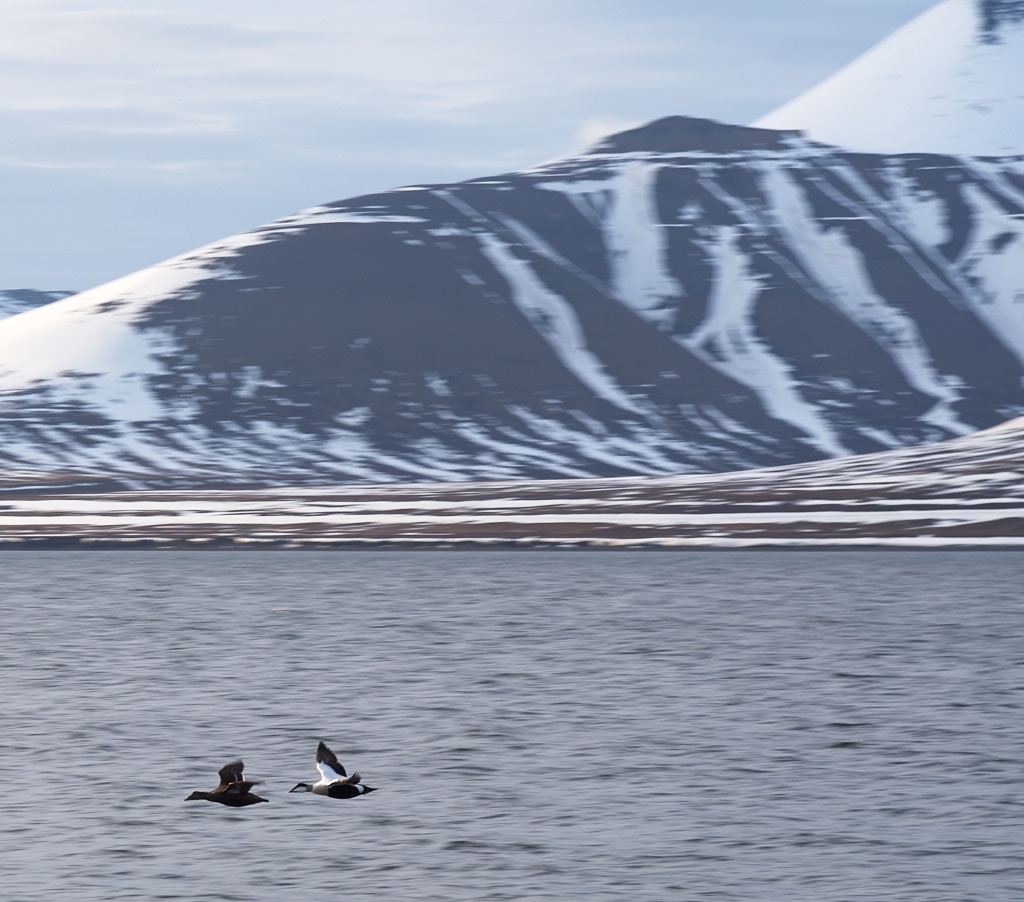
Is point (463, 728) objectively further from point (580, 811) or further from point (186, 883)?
point (186, 883)

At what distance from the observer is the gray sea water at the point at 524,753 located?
25.7 metres

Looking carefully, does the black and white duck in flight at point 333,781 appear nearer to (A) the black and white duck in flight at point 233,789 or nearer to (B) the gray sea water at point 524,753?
(A) the black and white duck in flight at point 233,789

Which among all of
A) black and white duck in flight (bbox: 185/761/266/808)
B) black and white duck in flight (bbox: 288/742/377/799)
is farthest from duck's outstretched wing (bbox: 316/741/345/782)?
black and white duck in flight (bbox: 185/761/266/808)

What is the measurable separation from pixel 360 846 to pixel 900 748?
13561 millimetres

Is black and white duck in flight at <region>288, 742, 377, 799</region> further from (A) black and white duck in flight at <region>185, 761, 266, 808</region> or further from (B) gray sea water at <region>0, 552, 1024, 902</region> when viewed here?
(B) gray sea water at <region>0, 552, 1024, 902</region>

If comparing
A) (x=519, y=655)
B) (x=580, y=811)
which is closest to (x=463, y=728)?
(x=580, y=811)

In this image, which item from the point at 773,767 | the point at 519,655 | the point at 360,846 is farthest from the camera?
the point at 519,655

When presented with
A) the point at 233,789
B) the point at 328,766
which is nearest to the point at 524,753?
the point at 328,766

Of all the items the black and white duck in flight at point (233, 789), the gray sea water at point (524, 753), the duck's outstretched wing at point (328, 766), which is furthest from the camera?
the duck's outstretched wing at point (328, 766)

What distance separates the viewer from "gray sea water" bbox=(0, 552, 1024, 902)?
25688 millimetres

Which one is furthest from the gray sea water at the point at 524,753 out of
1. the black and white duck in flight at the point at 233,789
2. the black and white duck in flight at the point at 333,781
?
the black and white duck in flight at the point at 333,781

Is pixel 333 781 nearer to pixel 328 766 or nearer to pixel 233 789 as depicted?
pixel 328 766

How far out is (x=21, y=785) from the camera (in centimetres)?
3262

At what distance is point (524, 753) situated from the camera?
120 ft
